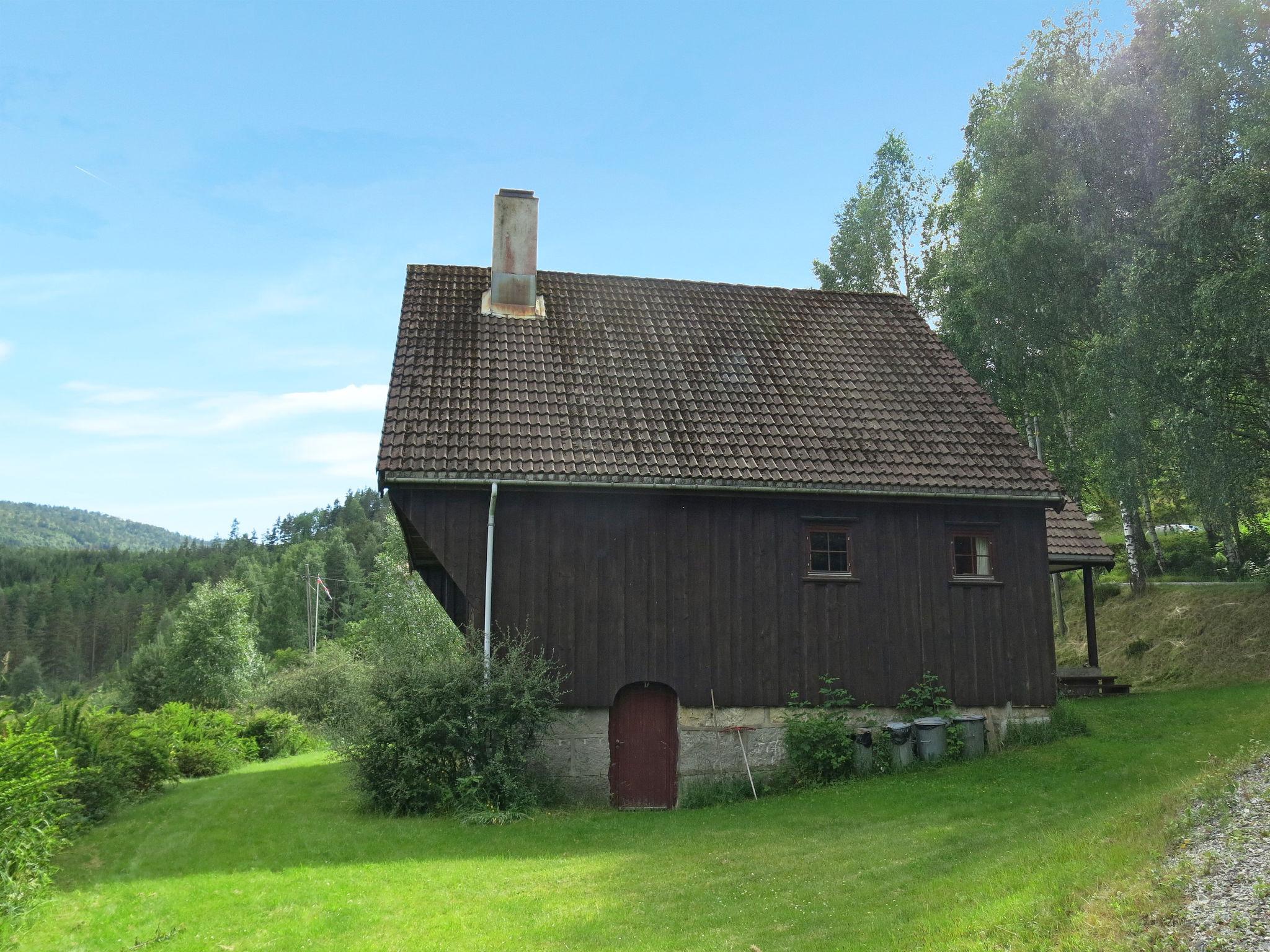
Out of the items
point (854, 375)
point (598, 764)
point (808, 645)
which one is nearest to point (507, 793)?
point (598, 764)

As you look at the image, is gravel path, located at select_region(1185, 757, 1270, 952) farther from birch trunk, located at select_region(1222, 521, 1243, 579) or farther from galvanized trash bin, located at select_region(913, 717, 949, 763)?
birch trunk, located at select_region(1222, 521, 1243, 579)

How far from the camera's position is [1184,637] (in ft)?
84.7

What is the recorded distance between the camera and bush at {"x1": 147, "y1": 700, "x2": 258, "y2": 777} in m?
21.0

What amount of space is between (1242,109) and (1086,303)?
631 cm

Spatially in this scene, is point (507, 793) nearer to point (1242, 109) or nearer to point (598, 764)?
point (598, 764)

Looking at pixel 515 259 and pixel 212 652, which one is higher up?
pixel 515 259

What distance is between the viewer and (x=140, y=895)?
10.3 metres

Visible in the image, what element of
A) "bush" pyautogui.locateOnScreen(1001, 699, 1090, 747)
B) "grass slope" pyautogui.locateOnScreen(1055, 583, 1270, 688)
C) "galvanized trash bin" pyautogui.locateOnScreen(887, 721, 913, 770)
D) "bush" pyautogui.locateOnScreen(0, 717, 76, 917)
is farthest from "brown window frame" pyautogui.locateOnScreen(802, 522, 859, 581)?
"grass slope" pyautogui.locateOnScreen(1055, 583, 1270, 688)

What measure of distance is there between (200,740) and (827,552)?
15334 millimetres

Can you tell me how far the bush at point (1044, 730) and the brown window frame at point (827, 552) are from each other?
3628mm

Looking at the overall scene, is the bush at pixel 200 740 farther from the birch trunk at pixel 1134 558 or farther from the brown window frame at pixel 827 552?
the birch trunk at pixel 1134 558

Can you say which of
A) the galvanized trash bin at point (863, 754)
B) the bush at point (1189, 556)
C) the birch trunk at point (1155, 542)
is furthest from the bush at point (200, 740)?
the bush at point (1189, 556)

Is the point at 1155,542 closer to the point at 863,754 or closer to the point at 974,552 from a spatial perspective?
the point at 974,552

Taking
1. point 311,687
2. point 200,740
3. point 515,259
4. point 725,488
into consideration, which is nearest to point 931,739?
point 725,488
